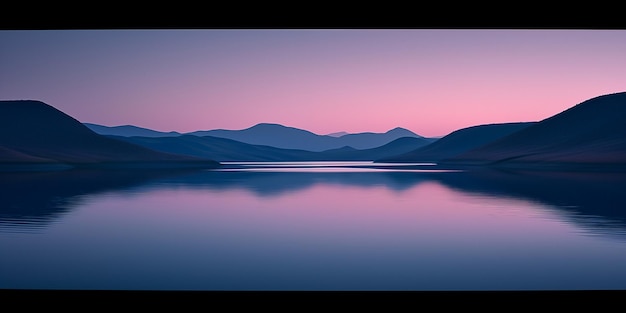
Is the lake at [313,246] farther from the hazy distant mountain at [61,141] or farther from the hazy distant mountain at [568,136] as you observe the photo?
the hazy distant mountain at [61,141]

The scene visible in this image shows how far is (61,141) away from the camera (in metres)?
114

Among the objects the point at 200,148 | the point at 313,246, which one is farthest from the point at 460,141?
the point at 313,246

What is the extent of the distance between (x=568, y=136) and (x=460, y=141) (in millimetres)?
55703

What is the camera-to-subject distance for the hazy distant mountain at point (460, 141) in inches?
6196

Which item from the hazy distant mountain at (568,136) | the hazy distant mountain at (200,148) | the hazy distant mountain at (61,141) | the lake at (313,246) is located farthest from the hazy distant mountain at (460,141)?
the lake at (313,246)

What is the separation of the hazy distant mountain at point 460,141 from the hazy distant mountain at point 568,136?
3228 cm

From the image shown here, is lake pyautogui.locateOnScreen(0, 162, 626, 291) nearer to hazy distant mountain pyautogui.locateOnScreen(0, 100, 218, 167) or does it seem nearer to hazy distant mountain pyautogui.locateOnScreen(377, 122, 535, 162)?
hazy distant mountain pyautogui.locateOnScreen(0, 100, 218, 167)

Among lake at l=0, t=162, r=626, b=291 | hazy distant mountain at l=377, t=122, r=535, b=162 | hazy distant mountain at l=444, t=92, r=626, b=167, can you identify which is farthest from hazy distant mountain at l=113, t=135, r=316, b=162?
lake at l=0, t=162, r=626, b=291

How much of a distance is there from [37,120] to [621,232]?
13246 cm

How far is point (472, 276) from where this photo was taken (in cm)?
724

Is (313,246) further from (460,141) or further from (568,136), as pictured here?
(460,141)
